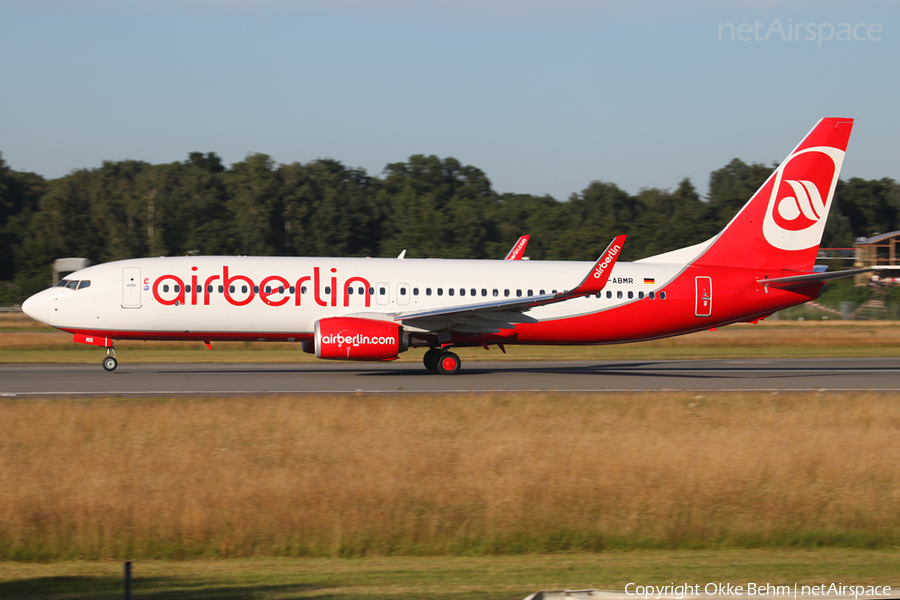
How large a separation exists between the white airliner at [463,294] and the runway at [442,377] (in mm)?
1102

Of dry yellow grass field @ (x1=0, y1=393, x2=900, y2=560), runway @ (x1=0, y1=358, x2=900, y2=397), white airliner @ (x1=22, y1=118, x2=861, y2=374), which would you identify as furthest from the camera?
white airliner @ (x1=22, y1=118, x2=861, y2=374)

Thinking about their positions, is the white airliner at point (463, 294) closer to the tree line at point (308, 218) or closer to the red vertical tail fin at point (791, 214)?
the red vertical tail fin at point (791, 214)

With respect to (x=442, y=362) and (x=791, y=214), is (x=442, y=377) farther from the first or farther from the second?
(x=791, y=214)

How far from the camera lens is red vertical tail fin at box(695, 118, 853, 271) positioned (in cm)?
2572

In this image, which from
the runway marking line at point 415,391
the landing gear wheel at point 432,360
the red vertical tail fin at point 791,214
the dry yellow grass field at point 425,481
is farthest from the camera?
the red vertical tail fin at point 791,214

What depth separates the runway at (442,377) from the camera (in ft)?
67.1

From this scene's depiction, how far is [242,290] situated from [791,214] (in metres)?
17.0

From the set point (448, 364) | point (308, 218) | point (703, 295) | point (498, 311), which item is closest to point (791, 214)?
point (703, 295)

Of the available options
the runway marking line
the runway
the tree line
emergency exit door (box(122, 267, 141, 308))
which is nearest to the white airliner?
emergency exit door (box(122, 267, 141, 308))

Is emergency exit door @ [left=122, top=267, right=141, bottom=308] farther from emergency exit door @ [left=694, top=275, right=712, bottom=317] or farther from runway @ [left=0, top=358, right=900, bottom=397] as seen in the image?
emergency exit door @ [left=694, top=275, right=712, bottom=317]

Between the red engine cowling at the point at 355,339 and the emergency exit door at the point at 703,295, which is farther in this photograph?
the emergency exit door at the point at 703,295

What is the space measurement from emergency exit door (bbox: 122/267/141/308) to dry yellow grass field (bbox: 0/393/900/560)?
7.95 m

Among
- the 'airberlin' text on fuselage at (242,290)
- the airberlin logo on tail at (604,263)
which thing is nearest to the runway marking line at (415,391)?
the airberlin logo on tail at (604,263)

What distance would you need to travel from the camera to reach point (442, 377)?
2362 cm
